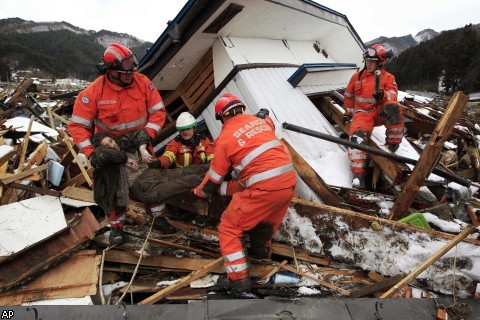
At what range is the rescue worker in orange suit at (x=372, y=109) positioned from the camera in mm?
4273

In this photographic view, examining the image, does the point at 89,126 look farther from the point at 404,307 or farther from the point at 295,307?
the point at 404,307

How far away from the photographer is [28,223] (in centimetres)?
343

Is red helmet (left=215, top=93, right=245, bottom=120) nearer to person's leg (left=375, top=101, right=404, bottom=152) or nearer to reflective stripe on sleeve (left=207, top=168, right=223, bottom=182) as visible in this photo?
reflective stripe on sleeve (left=207, top=168, right=223, bottom=182)

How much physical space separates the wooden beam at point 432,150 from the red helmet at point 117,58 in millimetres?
3238

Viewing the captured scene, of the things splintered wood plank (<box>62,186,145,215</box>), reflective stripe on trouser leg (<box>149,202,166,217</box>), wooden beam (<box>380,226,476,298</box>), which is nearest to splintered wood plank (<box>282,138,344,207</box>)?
wooden beam (<box>380,226,476,298</box>)

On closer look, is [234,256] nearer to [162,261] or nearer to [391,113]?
[162,261]

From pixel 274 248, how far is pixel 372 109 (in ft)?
8.71

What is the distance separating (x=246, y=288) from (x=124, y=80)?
254 centimetres

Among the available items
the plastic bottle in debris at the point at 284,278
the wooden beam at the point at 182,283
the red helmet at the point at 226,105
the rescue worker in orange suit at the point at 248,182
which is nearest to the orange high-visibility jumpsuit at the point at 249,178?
the rescue worker in orange suit at the point at 248,182

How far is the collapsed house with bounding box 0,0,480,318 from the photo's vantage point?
283 centimetres

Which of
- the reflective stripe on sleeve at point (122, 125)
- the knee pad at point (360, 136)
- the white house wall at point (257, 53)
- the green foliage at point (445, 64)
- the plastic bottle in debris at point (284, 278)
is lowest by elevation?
the plastic bottle in debris at point (284, 278)

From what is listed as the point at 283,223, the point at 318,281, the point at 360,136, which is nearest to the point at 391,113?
the point at 360,136

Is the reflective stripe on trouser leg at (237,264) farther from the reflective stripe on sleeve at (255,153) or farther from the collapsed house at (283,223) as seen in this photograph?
the reflective stripe on sleeve at (255,153)

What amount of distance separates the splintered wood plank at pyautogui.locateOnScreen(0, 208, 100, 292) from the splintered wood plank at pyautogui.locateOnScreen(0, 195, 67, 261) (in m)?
0.08
